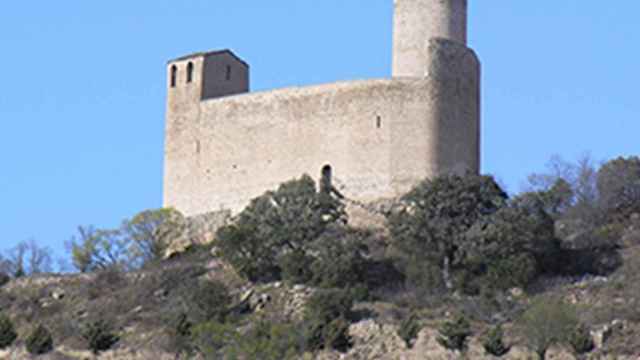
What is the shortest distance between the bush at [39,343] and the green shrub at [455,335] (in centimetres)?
1142

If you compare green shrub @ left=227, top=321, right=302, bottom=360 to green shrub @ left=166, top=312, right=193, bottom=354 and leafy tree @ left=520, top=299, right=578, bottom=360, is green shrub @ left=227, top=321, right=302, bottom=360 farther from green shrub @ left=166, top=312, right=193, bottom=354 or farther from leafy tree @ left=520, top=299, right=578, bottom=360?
leafy tree @ left=520, top=299, right=578, bottom=360

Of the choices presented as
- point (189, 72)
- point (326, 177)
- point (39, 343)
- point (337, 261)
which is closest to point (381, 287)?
point (337, 261)

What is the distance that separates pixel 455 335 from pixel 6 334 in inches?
530

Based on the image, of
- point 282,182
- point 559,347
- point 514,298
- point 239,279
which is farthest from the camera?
point 282,182

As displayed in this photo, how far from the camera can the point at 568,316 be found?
1775 inches

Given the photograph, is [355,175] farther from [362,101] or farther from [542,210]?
[542,210]

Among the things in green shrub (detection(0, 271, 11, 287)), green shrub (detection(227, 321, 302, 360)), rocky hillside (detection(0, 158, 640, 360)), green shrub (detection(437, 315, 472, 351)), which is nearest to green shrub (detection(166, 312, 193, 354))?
rocky hillside (detection(0, 158, 640, 360))

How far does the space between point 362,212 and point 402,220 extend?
3.70 metres

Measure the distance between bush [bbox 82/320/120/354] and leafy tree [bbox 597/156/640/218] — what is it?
53.4 feet

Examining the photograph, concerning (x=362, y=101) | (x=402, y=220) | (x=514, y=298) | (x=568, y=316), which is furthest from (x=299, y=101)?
(x=568, y=316)

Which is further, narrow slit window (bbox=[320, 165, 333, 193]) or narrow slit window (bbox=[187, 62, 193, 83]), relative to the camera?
narrow slit window (bbox=[187, 62, 193, 83])

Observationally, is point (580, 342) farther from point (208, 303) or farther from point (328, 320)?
point (208, 303)

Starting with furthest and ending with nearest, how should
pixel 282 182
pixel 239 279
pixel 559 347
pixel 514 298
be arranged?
pixel 282 182, pixel 239 279, pixel 514 298, pixel 559 347

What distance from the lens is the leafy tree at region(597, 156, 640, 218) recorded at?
55.9m
